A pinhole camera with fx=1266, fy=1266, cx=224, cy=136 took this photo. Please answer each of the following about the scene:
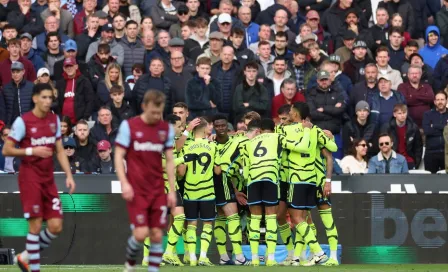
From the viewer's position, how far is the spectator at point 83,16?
1053 inches

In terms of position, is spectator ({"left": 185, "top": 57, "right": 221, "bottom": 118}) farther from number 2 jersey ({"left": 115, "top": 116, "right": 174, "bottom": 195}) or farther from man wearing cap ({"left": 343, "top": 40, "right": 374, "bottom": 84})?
number 2 jersey ({"left": 115, "top": 116, "right": 174, "bottom": 195})

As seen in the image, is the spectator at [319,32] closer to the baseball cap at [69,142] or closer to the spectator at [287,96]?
the spectator at [287,96]

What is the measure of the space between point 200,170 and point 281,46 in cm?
662

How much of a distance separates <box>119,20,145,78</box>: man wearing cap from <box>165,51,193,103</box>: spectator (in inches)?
39.6

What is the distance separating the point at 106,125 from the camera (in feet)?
77.0

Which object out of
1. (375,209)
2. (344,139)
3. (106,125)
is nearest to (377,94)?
(344,139)

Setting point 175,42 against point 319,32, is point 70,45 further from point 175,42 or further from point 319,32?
point 319,32

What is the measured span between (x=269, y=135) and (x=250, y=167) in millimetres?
573

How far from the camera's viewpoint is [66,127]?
23297mm

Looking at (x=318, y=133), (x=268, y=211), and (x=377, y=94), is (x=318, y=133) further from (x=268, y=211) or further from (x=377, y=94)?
(x=377, y=94)

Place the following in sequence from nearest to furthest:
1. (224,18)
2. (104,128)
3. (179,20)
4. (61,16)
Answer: (104,128) < (224,18) < (61,16) < (179,20)

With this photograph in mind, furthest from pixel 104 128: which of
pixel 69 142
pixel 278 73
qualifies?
pixel 278 73

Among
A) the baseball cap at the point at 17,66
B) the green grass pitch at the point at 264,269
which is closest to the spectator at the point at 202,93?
A: the baseball cap at the point at 17,66

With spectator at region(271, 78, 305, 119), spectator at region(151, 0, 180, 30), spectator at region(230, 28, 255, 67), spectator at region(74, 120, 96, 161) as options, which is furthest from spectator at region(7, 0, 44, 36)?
spectator at region(271, 78, 305, 119)
